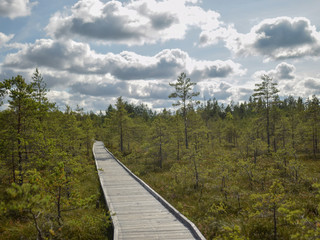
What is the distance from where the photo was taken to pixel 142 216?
27.8 feet

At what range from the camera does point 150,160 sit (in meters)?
26.3

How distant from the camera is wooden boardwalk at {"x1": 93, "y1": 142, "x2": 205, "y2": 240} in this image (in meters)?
7.02

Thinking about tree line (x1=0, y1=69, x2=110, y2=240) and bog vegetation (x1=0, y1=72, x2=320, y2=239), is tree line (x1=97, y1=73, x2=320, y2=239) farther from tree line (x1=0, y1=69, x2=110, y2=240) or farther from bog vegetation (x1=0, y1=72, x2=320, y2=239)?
tree line (x1=0, y1=69, x2=110, y2=240)

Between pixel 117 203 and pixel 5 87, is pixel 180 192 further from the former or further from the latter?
pixel 5 87

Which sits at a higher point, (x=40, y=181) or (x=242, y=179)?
(x=40, y=181)

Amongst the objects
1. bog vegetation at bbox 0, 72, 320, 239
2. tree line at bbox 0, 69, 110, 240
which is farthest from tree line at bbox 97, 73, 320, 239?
tree line at bbox 0, 69, 110, 240

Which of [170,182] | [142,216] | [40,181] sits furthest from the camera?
[170,182]

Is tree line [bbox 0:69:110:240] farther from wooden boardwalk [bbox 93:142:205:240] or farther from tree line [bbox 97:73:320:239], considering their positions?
tree line [bbox 97:73:320:239]

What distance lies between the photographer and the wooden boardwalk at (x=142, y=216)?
702 cm

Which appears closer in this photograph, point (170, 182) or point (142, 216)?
point (142, 216)

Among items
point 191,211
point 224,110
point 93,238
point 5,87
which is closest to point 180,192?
point 191,211

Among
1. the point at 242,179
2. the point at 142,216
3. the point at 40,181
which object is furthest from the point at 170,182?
the point at 40,181

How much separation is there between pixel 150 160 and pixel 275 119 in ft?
65.0

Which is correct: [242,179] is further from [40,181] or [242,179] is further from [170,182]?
[40,181]
